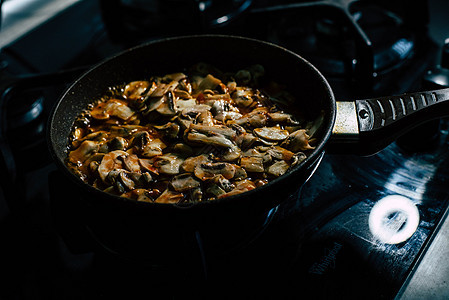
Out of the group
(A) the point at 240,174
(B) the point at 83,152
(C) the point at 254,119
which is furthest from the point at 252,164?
(B) the point at 83,152

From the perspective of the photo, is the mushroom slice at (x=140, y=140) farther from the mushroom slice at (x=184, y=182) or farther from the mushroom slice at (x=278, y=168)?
the mushroom slice at (x=278, y=168)

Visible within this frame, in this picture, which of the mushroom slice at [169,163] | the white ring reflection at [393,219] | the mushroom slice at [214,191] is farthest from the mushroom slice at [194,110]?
the white ring reflection at [393,219]

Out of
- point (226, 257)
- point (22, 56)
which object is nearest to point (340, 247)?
point (226, 257)

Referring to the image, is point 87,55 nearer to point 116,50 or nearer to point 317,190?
point 116,50

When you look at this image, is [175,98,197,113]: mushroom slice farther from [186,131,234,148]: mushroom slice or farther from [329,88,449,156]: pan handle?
[329,88,449,156]: pan handle

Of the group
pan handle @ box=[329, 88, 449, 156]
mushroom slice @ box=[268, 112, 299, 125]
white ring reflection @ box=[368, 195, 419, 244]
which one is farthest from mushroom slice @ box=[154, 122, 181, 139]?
white ring reflection @ box=[368, 195, 419, 244]
